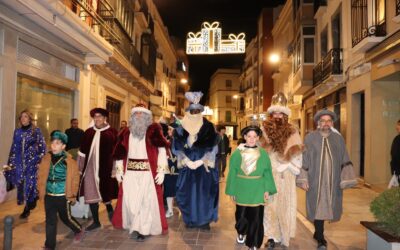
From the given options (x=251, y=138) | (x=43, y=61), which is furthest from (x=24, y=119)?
(x=251, y=138)

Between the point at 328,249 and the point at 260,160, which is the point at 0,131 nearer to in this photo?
the point at 260,160

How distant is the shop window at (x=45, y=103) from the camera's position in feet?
29.0

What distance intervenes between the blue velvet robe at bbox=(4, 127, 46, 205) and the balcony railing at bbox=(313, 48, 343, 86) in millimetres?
11274

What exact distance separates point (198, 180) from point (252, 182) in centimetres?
159

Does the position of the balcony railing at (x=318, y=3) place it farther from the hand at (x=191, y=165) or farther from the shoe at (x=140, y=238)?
the shoe at (x=140, y=238)

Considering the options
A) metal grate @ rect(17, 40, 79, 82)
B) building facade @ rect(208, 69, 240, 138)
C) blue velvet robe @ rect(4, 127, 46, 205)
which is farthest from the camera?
building facade @ rect(208, 69, 240, 138)

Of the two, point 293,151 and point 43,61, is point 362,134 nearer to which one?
point 293,151

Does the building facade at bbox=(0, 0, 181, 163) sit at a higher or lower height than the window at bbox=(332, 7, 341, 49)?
lower

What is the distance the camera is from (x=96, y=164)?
6.16m

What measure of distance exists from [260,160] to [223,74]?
6282 centimetres

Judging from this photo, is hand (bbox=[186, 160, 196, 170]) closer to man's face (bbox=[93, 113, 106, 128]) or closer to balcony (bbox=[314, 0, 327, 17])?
man's face (bbox=[93, 113, 106, 128])

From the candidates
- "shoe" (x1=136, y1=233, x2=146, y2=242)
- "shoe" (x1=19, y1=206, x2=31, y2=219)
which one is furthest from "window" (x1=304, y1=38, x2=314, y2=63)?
"shoe" (x1=19, y1=206, x2=31, y2=219)

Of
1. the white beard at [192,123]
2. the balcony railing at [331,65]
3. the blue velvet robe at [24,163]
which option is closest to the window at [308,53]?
the balcony railing at [331,65]

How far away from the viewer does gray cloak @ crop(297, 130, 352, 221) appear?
525cm
